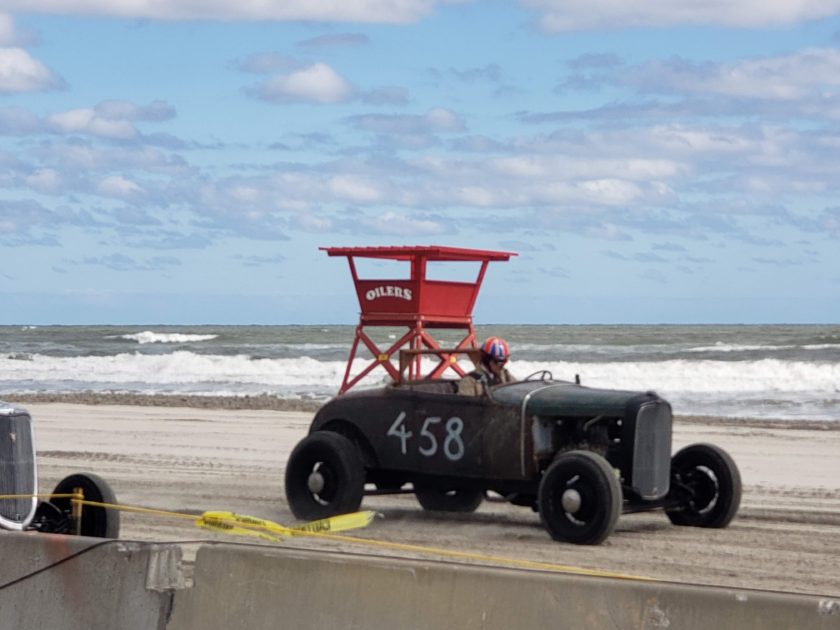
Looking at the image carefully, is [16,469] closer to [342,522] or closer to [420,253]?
[342,522]

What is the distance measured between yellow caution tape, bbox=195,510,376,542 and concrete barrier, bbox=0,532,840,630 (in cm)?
225

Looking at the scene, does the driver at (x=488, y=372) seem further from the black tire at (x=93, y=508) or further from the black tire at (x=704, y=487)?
the black tire at (x=93, y=508)

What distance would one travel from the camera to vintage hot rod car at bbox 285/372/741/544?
Result: 390 inches

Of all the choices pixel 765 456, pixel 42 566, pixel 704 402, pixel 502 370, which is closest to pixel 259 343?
pixel 704 402

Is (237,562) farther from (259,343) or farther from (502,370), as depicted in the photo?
(259,343)

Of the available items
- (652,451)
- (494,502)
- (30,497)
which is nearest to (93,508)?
(30,497)

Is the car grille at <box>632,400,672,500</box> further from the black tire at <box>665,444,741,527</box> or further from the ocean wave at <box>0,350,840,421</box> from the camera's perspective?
the ocean wave at <box>0,350,840,421</box>

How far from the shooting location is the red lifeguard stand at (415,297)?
1711 cm

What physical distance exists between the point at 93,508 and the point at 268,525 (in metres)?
1.09

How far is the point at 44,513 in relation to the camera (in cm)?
855

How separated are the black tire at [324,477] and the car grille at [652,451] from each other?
2138 mm

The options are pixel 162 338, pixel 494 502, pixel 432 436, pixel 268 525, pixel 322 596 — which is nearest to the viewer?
pixel 322 596

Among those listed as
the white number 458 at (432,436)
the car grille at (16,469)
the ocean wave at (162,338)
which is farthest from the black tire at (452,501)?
the ocean wave at (162,338)

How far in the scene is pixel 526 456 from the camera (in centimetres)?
1038
